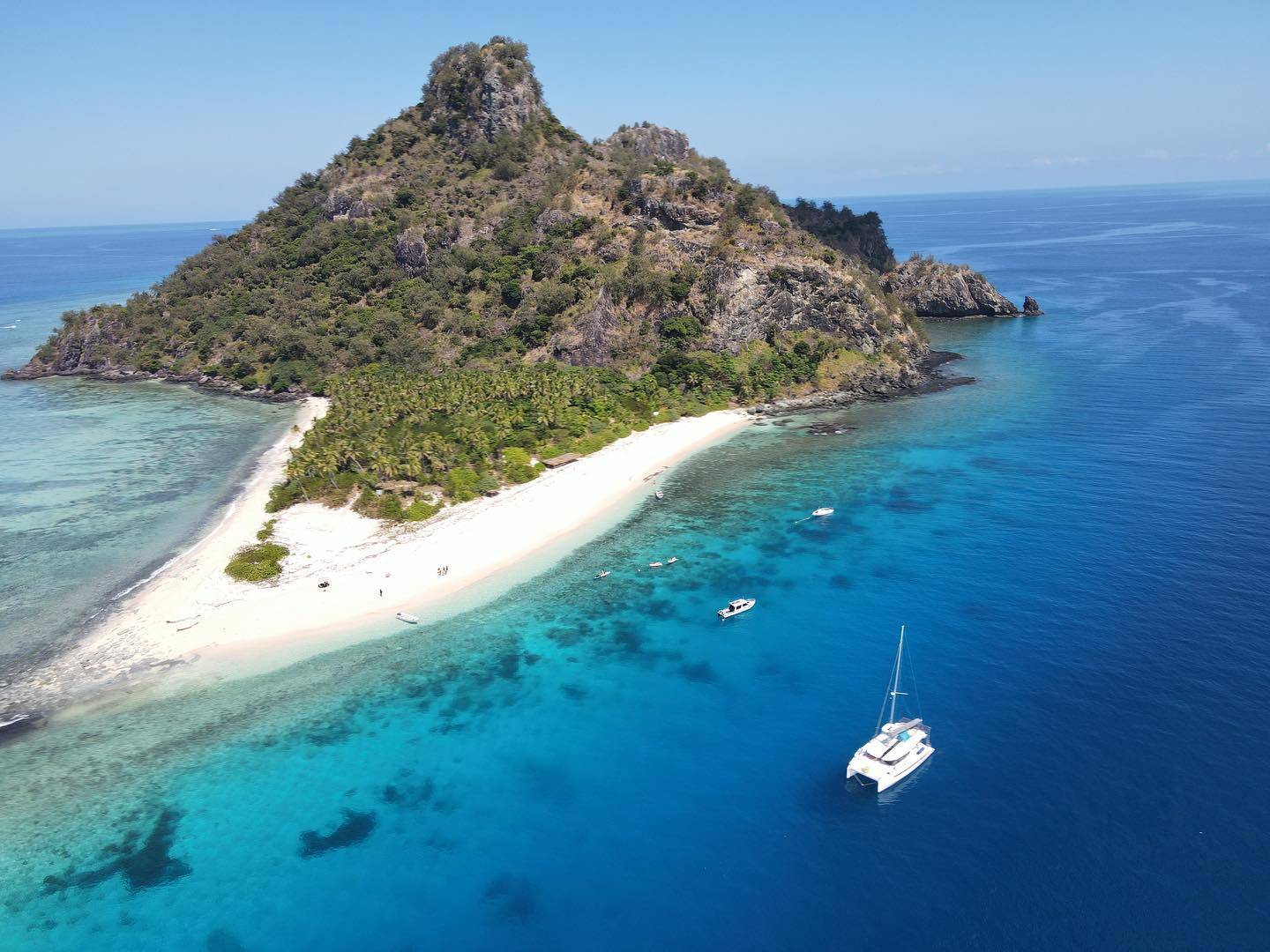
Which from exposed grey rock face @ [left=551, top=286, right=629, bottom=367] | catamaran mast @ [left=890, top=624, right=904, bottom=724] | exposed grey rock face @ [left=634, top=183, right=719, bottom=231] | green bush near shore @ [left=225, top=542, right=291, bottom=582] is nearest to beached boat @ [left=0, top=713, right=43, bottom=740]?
green bush near shore @ [left=225, top=542, right=291, bottom=582]

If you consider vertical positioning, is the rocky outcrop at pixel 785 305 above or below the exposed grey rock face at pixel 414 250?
below

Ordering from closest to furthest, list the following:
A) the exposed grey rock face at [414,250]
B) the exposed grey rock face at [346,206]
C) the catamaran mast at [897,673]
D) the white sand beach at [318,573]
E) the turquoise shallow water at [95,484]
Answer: the catamaran mast at [897,673]
the white sand beach at [318,573]
the turquoise shallow water at [95,484]
the exposed grey rock face at [414,250]
the exposed grey rock face at [346,206]

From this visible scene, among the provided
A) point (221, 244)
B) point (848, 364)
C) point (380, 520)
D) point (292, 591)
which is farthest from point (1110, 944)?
point (221, 244)

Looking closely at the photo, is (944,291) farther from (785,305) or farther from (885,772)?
(885,772)

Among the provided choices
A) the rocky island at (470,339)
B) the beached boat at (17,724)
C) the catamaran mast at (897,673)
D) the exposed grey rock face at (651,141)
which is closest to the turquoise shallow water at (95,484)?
the rocky island at (470,339)

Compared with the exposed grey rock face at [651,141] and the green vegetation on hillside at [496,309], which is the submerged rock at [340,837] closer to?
the green vegetation on hillside at [496,309]
